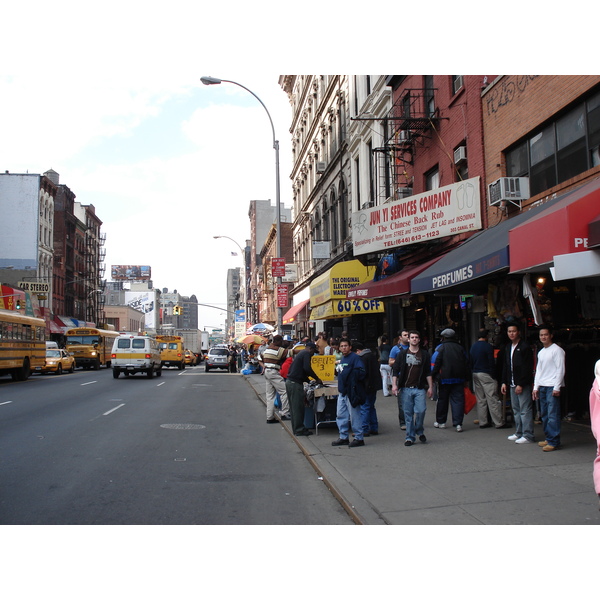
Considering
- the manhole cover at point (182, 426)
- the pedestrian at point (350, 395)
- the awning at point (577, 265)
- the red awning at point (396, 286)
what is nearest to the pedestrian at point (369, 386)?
the pedestrian at point (350, 395)

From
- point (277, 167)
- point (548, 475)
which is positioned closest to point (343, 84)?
point (277, 167)

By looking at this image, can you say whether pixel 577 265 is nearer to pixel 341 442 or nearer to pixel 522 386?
pixel 522 386

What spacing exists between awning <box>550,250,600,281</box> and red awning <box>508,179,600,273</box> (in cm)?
17

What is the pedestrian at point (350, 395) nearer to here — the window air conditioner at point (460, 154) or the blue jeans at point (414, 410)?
the blue jeans at point (414, 410)

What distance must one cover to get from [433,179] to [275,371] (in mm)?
8347

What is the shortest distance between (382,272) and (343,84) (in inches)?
547

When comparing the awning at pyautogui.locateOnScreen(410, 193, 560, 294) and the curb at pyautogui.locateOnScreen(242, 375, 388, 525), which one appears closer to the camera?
the curb at pyautogui.locateOnScreen(242, 375, 388, 525)

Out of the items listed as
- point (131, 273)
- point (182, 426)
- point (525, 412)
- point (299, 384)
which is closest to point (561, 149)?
point (525, 412)

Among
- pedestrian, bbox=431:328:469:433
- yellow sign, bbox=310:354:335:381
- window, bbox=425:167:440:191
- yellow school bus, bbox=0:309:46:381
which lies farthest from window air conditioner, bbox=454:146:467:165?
yellow school bus, bbox=0:309:46:381

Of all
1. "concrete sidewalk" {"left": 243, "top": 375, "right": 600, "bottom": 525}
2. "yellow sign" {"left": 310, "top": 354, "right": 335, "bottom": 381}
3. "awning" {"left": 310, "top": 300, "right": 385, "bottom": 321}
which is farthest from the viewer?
"awning" {"left": 310, "top": 300, "right": 385, "bottom": 321}

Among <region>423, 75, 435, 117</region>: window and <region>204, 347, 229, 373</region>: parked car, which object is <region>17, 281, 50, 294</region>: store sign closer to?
<region>204, 347, 229, 373</region>: parked car

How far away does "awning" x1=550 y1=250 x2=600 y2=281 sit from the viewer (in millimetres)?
7625

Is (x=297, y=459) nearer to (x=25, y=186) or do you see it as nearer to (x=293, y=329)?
(x=293, y=329)

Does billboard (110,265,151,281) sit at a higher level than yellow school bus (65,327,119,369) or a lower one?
higher
